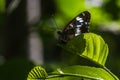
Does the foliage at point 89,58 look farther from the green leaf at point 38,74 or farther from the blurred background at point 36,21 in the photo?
the blurred background at point 36,21

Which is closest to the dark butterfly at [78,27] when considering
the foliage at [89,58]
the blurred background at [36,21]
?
the foliage at [89,58]

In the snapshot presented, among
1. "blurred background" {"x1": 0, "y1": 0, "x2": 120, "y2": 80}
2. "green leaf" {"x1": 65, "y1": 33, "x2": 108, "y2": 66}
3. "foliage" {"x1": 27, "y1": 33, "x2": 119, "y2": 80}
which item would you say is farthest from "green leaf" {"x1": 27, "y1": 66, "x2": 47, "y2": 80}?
"blurred background" {"x1": 0, "y1": 0, "x2": 120, "y2": 80}

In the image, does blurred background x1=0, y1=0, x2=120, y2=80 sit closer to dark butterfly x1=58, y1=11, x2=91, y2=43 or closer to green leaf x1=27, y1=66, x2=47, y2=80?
dark butterfly x1=58, y1=11, x2=91, y2=43

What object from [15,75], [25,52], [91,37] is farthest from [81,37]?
[25,52]

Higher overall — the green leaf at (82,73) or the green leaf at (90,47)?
the green leaf at (90,47)

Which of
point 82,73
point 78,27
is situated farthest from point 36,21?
point 82,73

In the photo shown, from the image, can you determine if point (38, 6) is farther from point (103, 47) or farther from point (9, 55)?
point (103, 47)
